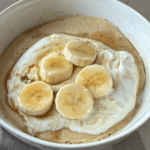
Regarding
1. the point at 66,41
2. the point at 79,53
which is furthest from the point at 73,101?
the point at 66,41

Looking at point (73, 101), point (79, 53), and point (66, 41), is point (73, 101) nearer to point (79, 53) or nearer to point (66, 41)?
point (79, 53)

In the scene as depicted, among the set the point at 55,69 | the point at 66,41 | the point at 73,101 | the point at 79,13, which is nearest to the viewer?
the point at 73,101

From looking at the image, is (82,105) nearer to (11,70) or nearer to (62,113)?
(62,113)

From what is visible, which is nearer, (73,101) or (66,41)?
(73,101)

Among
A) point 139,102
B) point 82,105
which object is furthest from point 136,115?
point 82,105

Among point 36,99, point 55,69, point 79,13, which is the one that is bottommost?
point 36,99

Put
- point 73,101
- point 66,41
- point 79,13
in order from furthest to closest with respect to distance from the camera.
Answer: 1. point 79,13
2. point 66,41
3. point 73,101

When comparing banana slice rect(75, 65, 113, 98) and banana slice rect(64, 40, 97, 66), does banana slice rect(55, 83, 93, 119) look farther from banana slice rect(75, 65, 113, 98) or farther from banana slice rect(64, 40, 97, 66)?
banana slice rect(64, 40, 97, 66)
